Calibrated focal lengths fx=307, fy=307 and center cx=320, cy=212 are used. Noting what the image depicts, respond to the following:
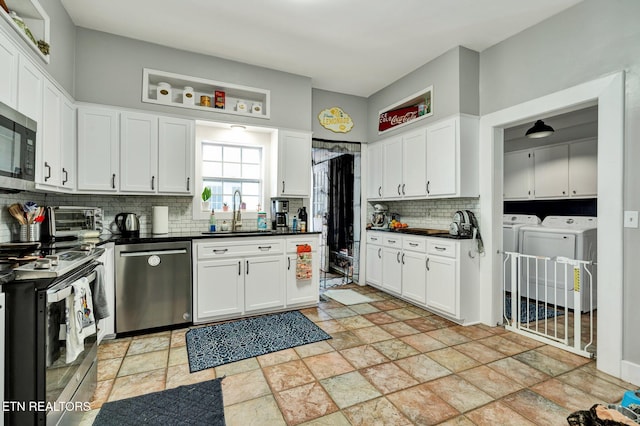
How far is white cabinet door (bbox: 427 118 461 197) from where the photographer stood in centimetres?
346

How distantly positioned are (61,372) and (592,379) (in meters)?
3.45

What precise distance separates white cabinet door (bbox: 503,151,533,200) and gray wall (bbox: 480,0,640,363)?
2.28 m

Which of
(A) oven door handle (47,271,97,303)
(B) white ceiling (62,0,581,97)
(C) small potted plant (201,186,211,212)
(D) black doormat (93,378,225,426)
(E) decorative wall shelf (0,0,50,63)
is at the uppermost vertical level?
(B) white ceiling (62,0,581,97)

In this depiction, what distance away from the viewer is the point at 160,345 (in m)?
2.82

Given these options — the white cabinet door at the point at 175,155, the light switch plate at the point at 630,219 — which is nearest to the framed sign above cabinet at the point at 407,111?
the light switch plate at the point at 630,219

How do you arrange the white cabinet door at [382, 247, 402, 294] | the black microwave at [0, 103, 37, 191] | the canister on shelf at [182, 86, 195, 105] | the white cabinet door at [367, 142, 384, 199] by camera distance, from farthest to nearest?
the white cabinet door at [367, 142, 384, 199] < the white cabinet door at [382, 247, 402, 294] < the canister on shelf at [182, 86, 195, 105] < the black microwave at [0, 103, 37, 191]

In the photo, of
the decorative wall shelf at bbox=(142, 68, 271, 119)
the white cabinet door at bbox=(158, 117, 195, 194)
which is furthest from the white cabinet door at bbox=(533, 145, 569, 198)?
the white cabinet door at bbox=(158, 117, 195, 194)

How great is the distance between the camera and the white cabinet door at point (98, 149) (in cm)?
306

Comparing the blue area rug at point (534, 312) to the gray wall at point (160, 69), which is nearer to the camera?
the gray wall at point (160, 69)

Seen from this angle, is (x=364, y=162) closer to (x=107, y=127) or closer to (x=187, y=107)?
(x=187, y=107)

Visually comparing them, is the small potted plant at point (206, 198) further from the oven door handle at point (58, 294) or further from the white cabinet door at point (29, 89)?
the oven door handle at point (58, 294)

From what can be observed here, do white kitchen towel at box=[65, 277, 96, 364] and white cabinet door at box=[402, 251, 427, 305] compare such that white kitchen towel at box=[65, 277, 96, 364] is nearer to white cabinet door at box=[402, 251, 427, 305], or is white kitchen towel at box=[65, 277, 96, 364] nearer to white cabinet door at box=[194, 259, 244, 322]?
white cabinet door at box=[194, 259, 244, 322]

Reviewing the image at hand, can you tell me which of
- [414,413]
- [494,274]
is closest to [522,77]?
[494,274]

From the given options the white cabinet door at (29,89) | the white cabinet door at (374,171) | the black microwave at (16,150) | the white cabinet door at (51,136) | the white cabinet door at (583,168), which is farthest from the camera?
the white cabinet door at (374,171)
